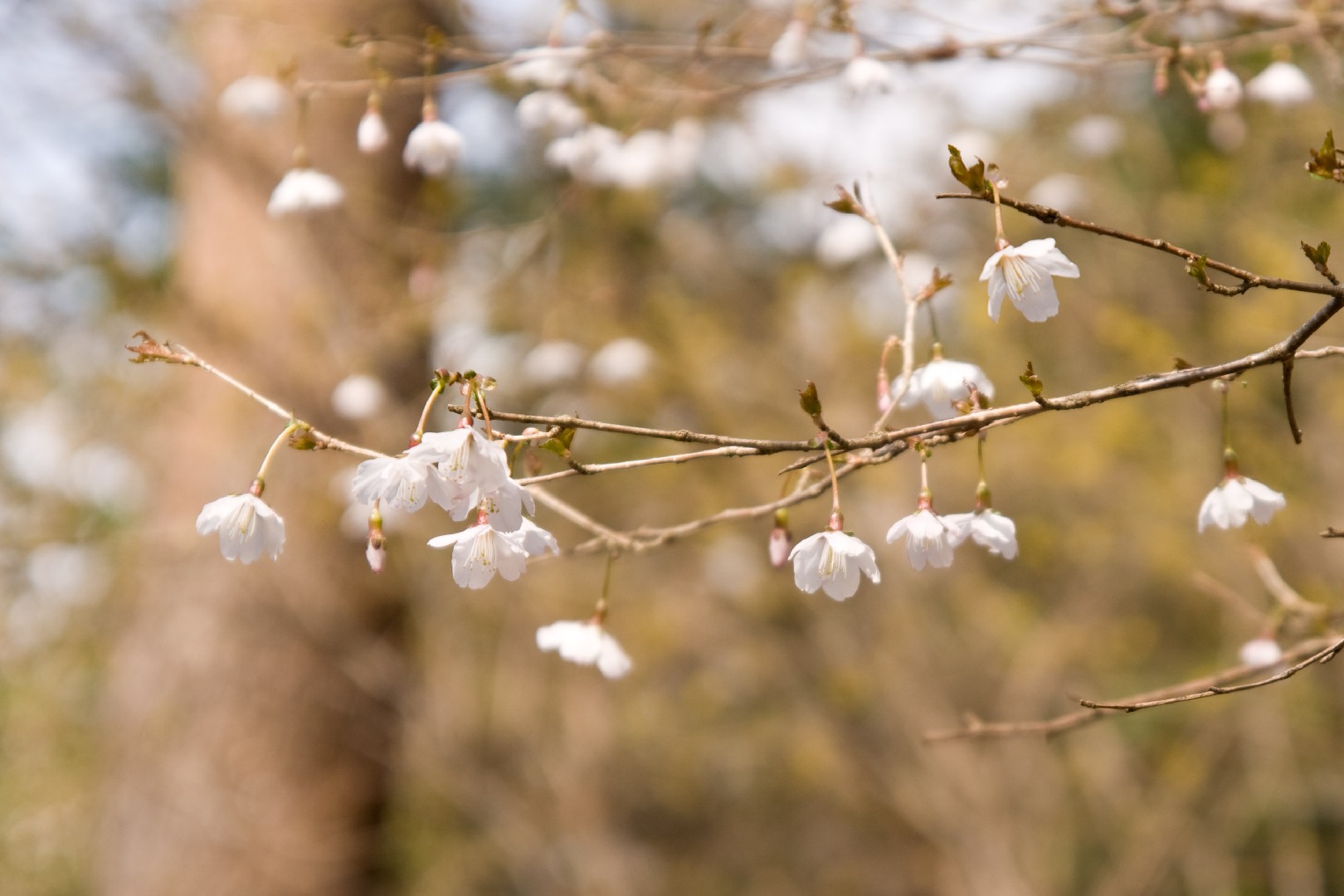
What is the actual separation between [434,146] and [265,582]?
2508mm

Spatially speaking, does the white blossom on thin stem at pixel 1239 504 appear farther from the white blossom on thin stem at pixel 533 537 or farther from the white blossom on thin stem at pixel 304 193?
the white blossom on thin stem at pixel 304 193

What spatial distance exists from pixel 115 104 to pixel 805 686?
416 cm

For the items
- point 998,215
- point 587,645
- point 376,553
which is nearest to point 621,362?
point 587,645

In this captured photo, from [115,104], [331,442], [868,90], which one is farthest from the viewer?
[115,104]

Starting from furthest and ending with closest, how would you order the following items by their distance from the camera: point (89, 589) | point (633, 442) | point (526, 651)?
point (633, 442) → point (526, 651) → point (89, 589)

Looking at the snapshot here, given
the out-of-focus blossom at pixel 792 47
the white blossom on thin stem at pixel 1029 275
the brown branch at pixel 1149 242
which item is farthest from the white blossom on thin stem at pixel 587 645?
the out-of-focus blossom at pixel 792 47

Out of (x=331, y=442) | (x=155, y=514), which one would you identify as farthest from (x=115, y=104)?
(x=331, y=442)

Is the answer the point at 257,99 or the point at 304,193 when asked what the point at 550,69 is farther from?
the point at 257,99

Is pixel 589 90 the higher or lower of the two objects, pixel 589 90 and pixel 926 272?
the higher

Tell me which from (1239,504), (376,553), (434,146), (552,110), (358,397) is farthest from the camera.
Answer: (358,397)

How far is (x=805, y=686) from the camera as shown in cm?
545

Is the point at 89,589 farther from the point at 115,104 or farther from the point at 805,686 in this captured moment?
the point at 805,686

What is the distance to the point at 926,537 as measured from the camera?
143 centimetres

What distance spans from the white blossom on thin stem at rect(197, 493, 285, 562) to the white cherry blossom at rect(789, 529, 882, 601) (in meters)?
0.73
